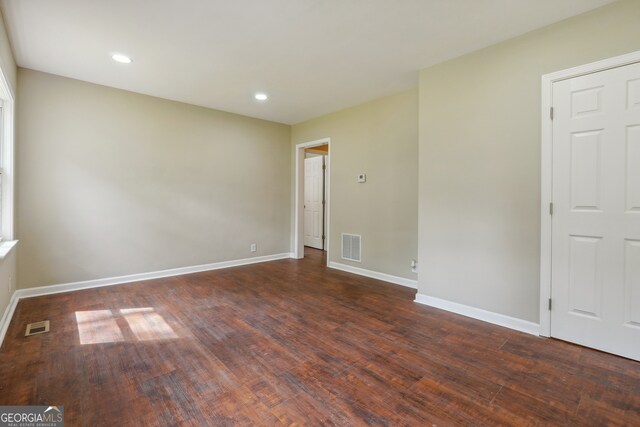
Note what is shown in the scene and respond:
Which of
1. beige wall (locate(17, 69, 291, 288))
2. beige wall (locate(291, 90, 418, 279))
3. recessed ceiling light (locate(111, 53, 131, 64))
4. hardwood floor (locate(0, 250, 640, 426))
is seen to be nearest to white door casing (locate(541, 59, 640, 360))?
hardwood floor (locate(0, 250, 640, 426))

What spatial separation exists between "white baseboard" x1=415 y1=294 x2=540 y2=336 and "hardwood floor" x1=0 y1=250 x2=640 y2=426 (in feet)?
0.35

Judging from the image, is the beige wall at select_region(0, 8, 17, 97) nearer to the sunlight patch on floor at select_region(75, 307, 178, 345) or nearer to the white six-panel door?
the sunlight patch on floor at select_region(75, 307, 178, 345)

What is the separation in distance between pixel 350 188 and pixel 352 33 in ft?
8.20

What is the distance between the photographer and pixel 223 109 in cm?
489

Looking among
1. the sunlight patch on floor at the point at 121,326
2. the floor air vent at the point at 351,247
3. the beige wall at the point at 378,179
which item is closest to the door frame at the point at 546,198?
the beige wall at the point at 378,179

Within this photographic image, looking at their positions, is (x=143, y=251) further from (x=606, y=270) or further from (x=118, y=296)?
(x=606, y=270)

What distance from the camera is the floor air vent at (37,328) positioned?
8.34 ft

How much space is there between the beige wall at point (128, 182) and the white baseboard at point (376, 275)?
4.95 feet

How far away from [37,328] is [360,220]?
386 centimetres

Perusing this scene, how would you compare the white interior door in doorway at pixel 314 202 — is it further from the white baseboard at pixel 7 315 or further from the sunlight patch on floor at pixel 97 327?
the white baseboard at pixel 7 315

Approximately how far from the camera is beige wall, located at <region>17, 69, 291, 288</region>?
348cm

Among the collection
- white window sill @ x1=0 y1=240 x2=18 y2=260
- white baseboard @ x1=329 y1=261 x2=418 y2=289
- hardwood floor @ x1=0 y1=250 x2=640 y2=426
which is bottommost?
hardwood floor @ x1=0 y1=250 x2=640 y2=426

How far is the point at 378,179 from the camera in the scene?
4395mm

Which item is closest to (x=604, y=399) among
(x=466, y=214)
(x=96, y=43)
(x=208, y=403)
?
(x=466, y=214)
